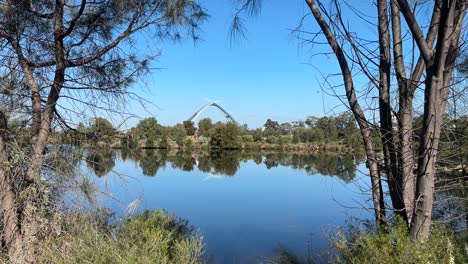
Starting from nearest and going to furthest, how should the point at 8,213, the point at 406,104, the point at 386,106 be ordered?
the point at 406,104 < the point at 386,106 < the point at 8,213

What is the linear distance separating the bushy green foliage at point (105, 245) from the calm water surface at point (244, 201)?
22cm

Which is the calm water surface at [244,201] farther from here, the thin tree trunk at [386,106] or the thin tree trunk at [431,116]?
the thin tree trunk at [431,116]

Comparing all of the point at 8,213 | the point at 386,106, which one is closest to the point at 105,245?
the point at 8,213

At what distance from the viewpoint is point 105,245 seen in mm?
2529

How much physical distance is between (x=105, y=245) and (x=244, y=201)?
36.7 feet

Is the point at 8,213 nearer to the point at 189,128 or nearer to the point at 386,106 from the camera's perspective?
the point at 386,106

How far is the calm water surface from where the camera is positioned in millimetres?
3164

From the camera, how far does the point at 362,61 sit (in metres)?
2.27

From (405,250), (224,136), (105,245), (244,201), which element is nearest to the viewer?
(405,250)

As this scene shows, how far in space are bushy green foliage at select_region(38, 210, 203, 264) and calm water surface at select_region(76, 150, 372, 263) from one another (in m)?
0.22

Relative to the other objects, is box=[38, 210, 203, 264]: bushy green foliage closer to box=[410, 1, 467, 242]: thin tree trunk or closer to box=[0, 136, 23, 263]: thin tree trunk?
box=[0, 136, 23, 263]: thin tree trunk

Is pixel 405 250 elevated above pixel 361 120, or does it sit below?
below


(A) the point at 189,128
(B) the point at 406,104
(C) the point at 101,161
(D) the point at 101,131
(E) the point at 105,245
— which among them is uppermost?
(A) the point at 189,128

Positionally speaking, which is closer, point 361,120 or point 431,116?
point 431,116
